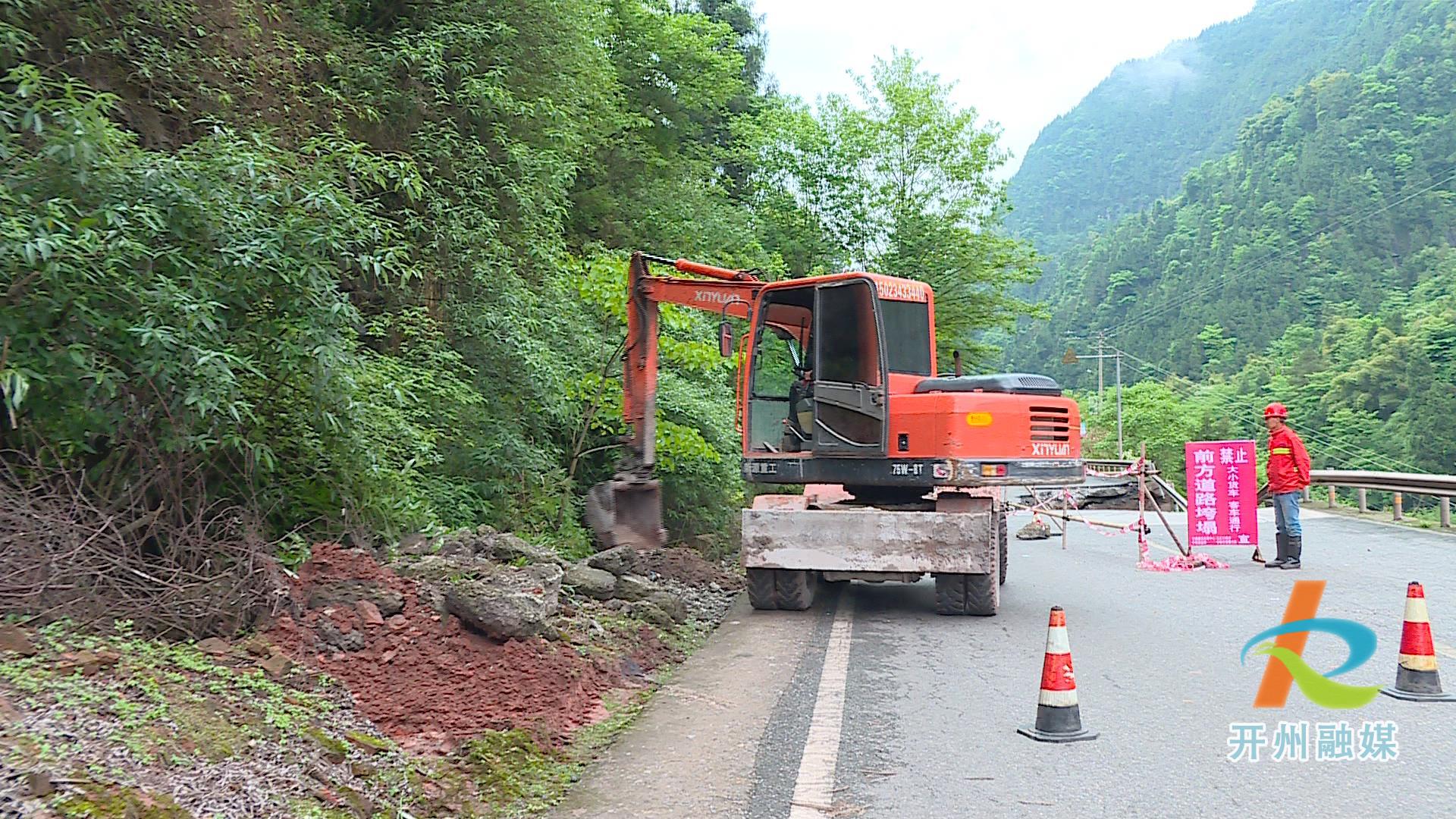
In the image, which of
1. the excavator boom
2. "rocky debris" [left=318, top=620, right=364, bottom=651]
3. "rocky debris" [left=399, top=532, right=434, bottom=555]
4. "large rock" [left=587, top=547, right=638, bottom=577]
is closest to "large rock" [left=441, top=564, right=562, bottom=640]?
"rocky debris" [left=318, top=620, right=364, bottom=651]

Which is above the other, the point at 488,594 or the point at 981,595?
the point at 488,594

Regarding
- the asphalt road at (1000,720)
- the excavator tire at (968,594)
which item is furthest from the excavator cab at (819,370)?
the asphalt road at (1000,720)

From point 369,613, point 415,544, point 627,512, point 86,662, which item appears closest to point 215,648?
point 86,662

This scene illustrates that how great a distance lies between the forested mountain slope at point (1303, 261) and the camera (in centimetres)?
7088

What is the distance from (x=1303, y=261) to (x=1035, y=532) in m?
76.7

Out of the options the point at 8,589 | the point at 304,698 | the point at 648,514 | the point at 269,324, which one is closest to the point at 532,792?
the point at 304,698

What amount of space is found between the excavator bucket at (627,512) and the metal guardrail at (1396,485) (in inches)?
375

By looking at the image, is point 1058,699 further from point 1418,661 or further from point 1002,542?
A: point 1002,542

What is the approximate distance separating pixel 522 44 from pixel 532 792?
32.5 ft

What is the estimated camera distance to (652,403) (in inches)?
393

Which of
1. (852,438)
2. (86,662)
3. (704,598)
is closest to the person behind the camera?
(86,662)

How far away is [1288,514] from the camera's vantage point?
1322cm

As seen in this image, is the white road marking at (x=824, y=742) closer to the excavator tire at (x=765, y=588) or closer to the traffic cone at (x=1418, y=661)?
the excavator tire at (x=765, y=588)

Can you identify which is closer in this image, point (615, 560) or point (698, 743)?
point (698, 743)
